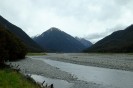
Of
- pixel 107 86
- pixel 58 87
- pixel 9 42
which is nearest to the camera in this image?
pixel 58 87

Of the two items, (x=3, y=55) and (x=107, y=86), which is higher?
(x=3, y=55)

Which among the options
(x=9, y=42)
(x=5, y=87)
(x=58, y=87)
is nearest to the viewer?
(x=5, y=87)

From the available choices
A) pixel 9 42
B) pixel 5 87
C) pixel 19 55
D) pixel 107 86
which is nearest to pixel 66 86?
pixel 107 86

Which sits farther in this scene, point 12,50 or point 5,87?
point 12,50

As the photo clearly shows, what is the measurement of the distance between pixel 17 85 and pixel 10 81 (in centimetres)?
125

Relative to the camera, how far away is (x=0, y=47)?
159 ft

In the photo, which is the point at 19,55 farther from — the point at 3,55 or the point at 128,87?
the point at 128,87

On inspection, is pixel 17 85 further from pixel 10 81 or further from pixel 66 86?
pixel 66 86

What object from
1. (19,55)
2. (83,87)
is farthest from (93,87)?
(19,55)

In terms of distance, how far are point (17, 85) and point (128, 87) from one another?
18.3m

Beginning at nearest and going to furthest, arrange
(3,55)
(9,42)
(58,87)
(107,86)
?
(58,87) → (107,86) → (3,55) → (9,42)

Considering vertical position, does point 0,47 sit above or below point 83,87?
above

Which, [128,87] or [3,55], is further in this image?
[3,55]

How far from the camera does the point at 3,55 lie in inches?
1895
